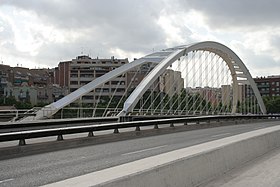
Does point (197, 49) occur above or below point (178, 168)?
→ above

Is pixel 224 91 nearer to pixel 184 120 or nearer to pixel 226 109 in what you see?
pixel 226 109

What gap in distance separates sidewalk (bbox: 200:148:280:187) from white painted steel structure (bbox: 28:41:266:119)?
91.4 ft

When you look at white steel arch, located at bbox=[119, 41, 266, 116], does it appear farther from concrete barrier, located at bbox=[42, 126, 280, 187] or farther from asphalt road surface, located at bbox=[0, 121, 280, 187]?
concrete barrier, located at bbox=[42, 126, 280, 187]

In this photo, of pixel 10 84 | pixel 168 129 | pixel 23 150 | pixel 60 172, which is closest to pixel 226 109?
pixel 168 129

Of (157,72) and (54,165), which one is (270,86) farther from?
(54,165)

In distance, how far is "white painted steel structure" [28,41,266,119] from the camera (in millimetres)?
42169

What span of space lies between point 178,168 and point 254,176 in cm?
279

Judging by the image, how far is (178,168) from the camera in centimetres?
757

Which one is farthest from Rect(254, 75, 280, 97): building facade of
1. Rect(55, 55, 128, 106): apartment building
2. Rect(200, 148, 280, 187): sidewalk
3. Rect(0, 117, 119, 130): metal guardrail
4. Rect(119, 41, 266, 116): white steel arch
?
Rect(200, 148, 280, 187): sidewalk

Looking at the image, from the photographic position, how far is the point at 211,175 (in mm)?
9234

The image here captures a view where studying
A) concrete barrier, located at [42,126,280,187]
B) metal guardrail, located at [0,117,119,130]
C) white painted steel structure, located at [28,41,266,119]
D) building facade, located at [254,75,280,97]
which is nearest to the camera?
concrete barrier, located at [42,126,280,187]

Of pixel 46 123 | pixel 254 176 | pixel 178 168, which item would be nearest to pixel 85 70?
pixel 46 123

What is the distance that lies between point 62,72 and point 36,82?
15.9 metres

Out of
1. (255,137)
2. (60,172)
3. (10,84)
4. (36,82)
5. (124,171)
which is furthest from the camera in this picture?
(36,82)
